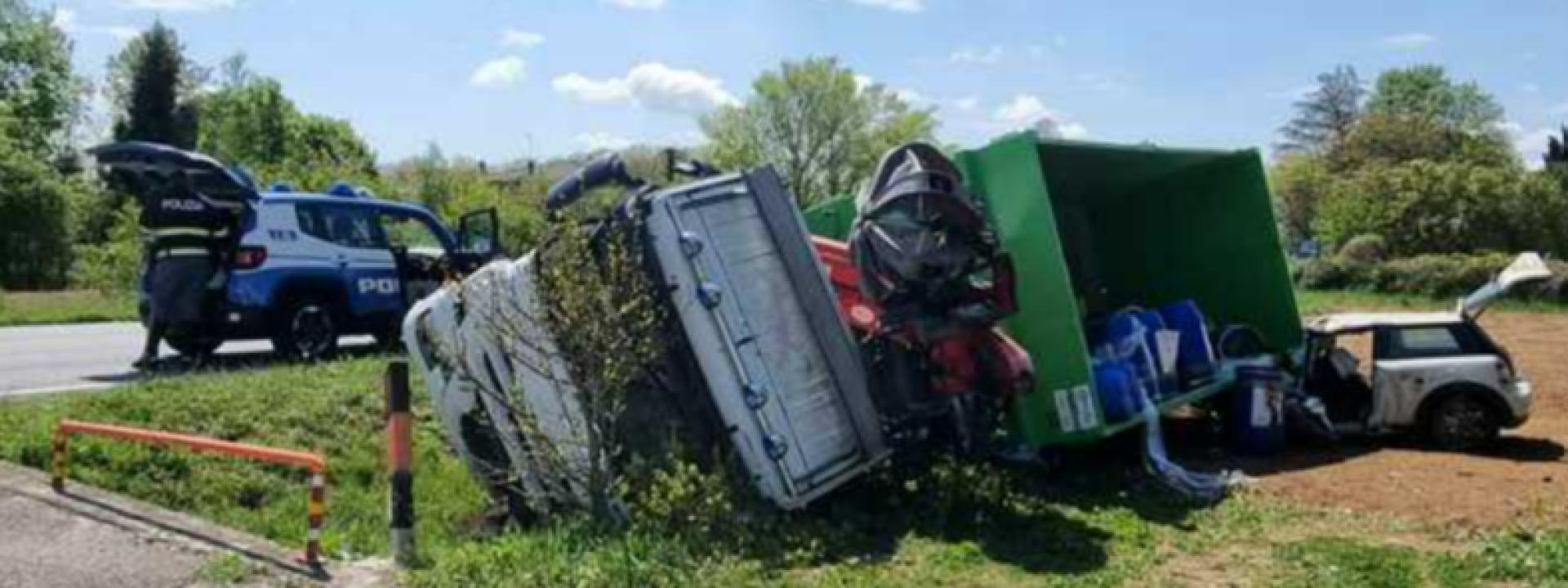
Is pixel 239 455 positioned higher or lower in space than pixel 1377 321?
higher

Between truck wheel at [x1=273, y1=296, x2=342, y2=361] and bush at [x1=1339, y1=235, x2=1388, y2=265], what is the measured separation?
100.0ft

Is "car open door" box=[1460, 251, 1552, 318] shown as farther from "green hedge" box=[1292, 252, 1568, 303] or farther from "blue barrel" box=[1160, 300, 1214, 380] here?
"green hedge" box=[1292, 252, 1568, 303]

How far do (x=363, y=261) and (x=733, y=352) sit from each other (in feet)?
32.3

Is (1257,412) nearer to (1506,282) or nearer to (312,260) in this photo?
(1506,282)

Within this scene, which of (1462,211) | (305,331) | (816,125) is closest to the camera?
(305,331)

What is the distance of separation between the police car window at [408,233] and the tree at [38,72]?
2214 inches

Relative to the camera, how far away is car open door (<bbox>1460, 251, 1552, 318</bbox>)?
38.6 feet

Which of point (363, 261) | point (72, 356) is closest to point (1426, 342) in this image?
point (363, 261)

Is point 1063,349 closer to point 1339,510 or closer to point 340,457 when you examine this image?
point 1339,510

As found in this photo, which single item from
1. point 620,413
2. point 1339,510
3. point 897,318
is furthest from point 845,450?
point 1339,510

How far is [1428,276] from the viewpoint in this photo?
113ft

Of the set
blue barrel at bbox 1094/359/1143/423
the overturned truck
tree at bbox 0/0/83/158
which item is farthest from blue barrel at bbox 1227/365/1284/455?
tree at bbox 0/0/83/158

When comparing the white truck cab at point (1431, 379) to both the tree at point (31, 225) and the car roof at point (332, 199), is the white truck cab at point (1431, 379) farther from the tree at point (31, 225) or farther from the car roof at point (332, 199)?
the tree at point (31, 225)

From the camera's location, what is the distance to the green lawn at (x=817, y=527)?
6.58 m
